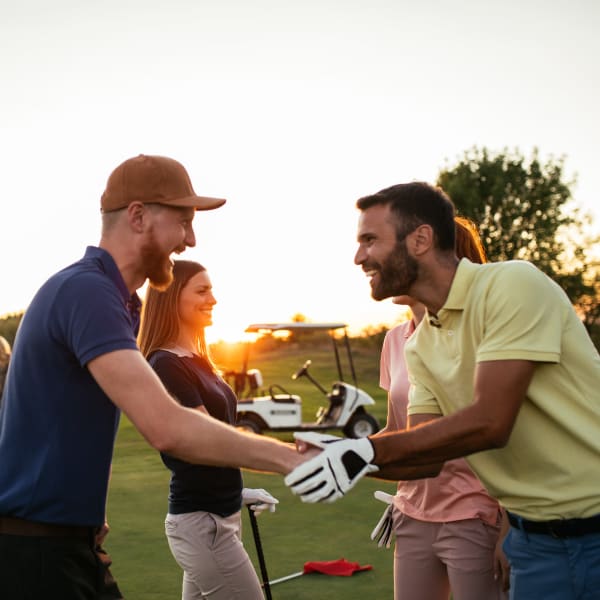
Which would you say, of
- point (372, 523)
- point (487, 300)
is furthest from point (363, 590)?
point (487, 300)

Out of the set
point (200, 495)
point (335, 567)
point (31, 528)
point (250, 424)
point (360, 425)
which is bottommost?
point (360, 425)

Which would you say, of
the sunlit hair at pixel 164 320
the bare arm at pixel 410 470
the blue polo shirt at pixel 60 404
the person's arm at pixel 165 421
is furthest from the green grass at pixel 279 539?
the blue polo shirt at pixel 60 404

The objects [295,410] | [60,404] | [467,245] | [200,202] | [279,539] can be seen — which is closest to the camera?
[60,404]

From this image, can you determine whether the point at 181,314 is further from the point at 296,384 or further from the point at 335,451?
the point at 296,384

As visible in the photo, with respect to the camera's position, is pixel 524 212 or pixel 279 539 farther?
pixel 524 212

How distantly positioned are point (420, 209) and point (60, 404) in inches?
62.4

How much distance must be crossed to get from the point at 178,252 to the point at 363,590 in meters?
4.62

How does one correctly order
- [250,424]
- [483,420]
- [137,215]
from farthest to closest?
1. [250,424]
2. [137,215]
3. [483,420]

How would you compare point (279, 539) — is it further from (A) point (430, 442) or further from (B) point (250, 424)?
(B) point (250, 424)

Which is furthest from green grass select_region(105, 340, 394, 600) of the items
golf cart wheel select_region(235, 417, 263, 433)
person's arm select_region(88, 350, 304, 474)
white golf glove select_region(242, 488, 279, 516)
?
person's arm select_region(88, 350, 304, 474)

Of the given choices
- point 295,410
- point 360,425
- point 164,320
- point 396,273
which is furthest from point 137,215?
point 360,425

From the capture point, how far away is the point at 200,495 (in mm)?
4273

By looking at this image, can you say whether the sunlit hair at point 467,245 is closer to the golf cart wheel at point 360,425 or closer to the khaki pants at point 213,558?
the khaki pants at point 213,558

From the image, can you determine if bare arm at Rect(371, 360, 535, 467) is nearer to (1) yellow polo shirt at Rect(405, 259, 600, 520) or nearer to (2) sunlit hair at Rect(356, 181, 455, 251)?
(1) yellow polo shirt at Rect(405, 259, 600, 520)
